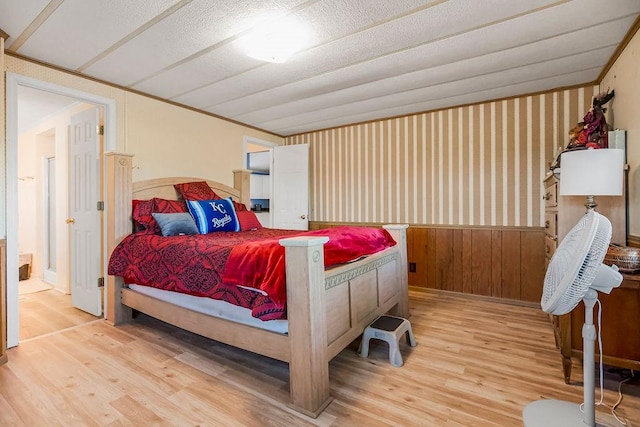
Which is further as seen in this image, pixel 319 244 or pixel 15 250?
pixel 15 250

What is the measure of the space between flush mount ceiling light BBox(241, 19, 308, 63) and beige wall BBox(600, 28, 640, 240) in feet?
7.52

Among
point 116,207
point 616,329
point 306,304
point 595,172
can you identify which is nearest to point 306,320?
point 306,304

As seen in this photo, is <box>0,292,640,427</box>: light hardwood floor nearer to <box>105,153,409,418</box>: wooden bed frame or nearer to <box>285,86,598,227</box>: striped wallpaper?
<box>105,153,409,418</box>: wooden bed frame

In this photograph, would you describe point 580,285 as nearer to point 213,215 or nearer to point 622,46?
point 622,46

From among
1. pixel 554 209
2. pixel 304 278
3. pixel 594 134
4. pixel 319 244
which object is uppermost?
pixel 594 134

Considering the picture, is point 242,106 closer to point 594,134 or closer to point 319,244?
point 319,244

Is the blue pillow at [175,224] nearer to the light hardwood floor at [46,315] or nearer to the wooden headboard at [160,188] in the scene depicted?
the wooden headboard at [160,188]

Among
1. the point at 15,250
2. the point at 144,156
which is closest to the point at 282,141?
the point at 144,156

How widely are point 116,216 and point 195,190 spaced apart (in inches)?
35.6

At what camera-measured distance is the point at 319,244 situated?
1.60 m

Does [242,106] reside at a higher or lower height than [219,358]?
higher

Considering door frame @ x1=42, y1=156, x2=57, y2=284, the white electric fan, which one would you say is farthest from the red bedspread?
door frame @ x1=42, y1=156, x2=57, y2=284

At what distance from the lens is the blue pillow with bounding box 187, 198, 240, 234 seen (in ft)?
10.1

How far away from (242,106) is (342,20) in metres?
2.01
